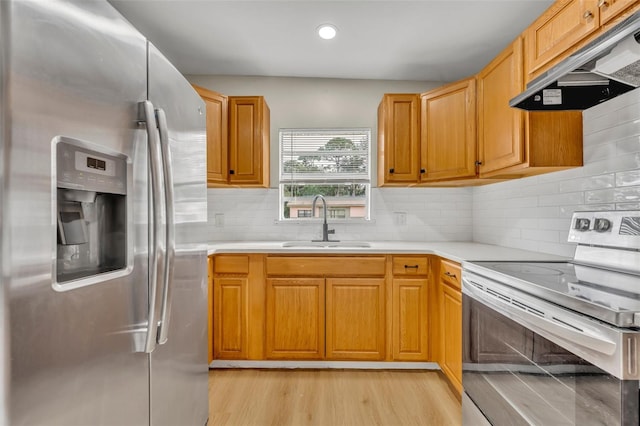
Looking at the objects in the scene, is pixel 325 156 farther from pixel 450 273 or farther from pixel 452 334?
pixel 452 334

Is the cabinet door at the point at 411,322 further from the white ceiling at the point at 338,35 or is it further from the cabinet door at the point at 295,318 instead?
the white ceiling at the point at 338,35

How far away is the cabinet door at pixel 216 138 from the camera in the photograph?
102 inches

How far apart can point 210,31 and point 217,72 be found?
2.21 ft

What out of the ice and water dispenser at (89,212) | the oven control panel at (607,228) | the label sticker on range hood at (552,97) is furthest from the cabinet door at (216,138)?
the oven control panel at (607,228)

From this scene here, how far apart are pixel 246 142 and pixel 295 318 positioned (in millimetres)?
1502

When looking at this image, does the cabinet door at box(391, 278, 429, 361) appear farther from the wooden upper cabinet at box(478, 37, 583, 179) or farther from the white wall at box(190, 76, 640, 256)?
the wooden upper cabinet at box(478, 37, 583, 179)

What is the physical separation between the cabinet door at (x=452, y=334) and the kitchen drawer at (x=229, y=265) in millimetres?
1441

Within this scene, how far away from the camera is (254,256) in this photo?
2414 mm

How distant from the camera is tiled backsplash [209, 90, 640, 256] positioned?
4.96 ft

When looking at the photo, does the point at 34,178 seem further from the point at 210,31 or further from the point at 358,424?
the point at 210,31

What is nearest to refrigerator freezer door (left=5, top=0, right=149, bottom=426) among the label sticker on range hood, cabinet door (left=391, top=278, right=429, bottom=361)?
the label sticker on range hood

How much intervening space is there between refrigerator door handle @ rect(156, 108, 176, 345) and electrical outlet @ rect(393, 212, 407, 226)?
236 centimetres

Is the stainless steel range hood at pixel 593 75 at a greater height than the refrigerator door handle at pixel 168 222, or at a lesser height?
greater

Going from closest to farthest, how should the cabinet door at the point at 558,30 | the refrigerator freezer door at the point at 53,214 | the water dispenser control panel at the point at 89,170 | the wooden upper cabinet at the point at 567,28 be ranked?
the refrigerator freezer door at the point at 53,214 < the water dispenser control panel at the point at 89,170 < the wooden upper cabinet at the point at 567,28 < the cabinet door at the point at 558,30
